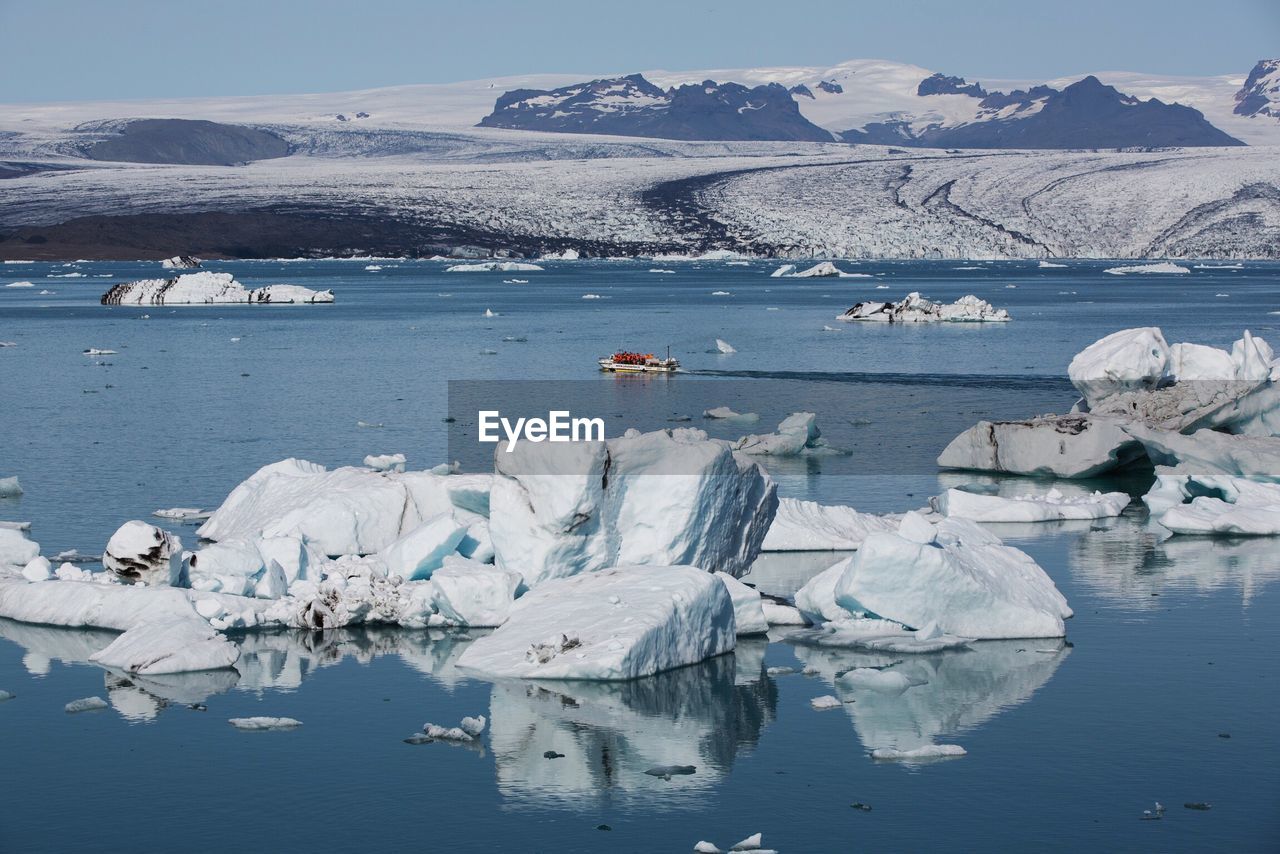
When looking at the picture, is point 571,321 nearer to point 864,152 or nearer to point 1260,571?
point 1260,571

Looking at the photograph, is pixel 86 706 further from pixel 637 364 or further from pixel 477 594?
pixel 637 364

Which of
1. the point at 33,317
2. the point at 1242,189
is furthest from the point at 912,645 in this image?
the point at 1242,189

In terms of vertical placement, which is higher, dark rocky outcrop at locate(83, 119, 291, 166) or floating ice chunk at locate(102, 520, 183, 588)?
dark rocky outcrop at locate(83, 119, 291, 166)

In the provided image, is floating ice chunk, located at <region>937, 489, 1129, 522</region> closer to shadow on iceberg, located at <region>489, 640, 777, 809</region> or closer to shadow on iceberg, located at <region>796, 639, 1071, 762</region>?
shadow on iceberg, located at <region>796, 639, 1071, 762</region>

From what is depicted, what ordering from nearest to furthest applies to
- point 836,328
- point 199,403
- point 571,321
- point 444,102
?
point 199,403
point 836,328
point 571,321
point 444,102

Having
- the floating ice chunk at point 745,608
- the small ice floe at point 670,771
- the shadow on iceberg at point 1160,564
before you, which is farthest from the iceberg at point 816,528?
the small ice floe at point 670,771

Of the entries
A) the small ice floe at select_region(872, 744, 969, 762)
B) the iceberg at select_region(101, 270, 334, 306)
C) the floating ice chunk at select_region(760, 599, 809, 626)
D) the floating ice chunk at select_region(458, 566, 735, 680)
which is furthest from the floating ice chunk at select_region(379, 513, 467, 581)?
the iceberg at select_region(101, 270, 334, 306)
